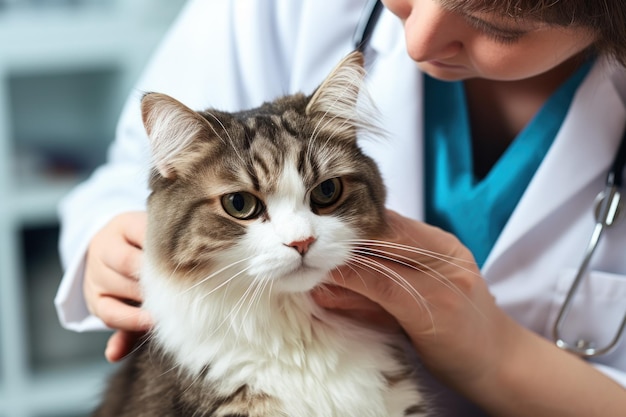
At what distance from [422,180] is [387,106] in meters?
0.14

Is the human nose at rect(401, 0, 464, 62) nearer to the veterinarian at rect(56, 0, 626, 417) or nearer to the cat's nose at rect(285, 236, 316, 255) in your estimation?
the veterinarian at rect(56, 0, 626, 417)

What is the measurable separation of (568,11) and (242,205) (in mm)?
458

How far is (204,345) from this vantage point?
3.18 feet

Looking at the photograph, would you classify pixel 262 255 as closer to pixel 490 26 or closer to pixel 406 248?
pixel 406 248

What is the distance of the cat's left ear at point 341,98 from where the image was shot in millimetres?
954

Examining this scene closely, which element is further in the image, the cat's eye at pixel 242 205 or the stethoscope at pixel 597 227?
the stethoscope at pixel 597 227

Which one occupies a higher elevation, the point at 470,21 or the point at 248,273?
the point at 470,21

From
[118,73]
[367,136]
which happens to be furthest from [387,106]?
[118,73]

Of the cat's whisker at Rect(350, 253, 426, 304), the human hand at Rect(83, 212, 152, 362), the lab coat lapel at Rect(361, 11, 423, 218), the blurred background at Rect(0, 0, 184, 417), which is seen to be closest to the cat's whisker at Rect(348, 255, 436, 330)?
the cat's whisker at Rect(350, 253, 426, 304)

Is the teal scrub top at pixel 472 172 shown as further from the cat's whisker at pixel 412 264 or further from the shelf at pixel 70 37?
the shelf at pixel 70 37

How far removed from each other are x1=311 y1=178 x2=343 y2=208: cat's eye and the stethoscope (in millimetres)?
266

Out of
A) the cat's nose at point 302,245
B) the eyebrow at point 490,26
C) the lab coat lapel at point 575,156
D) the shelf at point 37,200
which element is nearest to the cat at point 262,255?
the cat's nose at point 302,245

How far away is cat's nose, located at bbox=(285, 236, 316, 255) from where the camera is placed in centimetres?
86

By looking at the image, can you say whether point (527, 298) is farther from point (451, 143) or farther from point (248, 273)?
point (248, 273)
